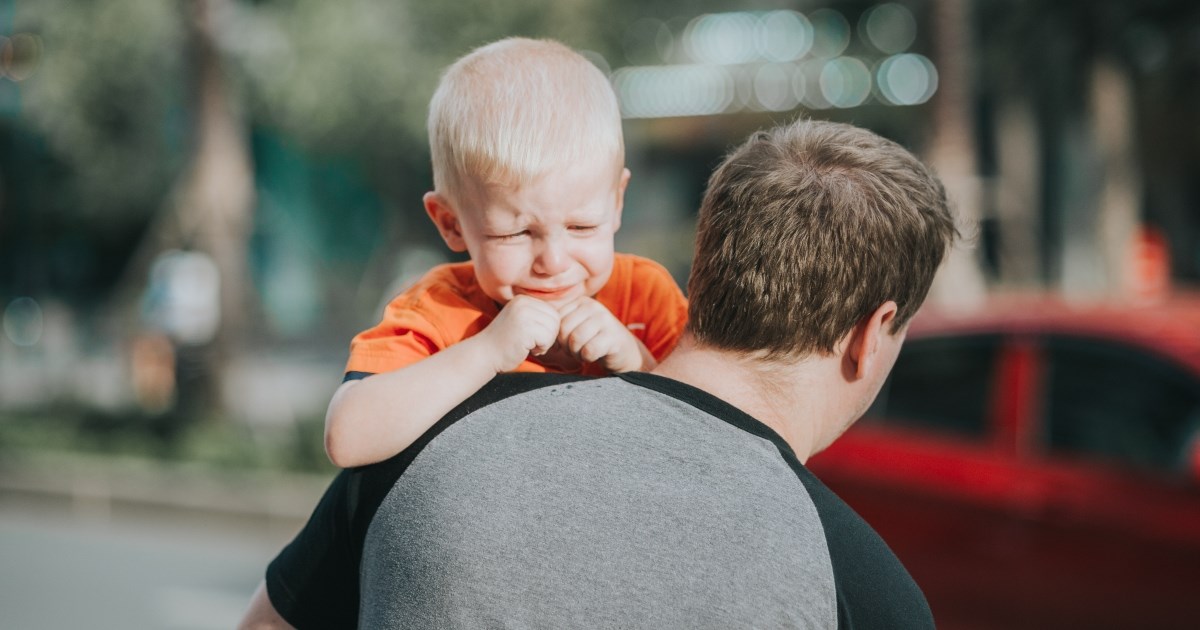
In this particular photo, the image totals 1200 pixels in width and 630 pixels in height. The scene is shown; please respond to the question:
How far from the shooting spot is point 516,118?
1.65m

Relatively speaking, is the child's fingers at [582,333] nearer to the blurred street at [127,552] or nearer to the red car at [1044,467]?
the red car at [1044,467]

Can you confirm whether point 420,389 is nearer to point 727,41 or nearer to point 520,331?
point 520,331

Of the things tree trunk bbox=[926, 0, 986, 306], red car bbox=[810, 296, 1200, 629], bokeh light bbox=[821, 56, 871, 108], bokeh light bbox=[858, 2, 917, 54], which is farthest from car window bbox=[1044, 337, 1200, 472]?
bokeh light bbox=[858, 2, 917, 54]

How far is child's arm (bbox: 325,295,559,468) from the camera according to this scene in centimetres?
148

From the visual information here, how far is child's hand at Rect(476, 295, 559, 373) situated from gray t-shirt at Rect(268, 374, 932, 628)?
0.44ft

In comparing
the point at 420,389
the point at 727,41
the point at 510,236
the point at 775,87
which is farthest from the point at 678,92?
the point at 420,389

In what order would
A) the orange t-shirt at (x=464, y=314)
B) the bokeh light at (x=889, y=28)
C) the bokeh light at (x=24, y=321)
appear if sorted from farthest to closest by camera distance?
the bokeh light at (x=24, y=321)
the bokeh light at (x=889, y=28)
the orange t-shirt at (x=464, y=314)

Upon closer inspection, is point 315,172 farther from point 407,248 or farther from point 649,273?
point 649,273

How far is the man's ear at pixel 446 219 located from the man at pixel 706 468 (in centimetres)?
34

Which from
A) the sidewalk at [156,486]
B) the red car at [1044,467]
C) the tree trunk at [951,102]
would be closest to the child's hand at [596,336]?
the red car at [1044,467]

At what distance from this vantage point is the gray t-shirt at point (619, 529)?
1.29 meters

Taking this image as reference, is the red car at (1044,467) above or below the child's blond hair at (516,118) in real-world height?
below

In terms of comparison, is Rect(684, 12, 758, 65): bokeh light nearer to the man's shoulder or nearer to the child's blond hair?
the child's blond hair

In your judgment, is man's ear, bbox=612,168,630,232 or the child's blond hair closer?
the child's blond hair
